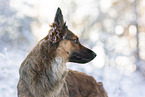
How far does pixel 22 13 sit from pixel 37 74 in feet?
4.29

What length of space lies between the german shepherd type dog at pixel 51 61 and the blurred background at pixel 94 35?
2.43ft

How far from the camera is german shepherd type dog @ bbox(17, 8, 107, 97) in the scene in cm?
142

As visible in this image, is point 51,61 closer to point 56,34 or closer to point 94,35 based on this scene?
point 56,34

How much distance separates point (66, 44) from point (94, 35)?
1656 millimetres

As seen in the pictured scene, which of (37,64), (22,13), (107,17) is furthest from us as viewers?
(107,17)

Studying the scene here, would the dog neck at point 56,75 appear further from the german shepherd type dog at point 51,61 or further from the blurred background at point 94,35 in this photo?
the blurred background at point 94,35

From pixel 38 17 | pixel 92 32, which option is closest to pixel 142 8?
pixel 92 32

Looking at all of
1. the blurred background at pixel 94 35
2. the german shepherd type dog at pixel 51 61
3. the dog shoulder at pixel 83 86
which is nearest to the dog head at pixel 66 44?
the german shepherd type dog at pixel 51 61

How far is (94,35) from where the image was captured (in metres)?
3.12

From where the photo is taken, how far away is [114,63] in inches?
125

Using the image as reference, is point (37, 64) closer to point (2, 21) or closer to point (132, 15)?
point (2, 21)

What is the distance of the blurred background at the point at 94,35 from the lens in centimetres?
229

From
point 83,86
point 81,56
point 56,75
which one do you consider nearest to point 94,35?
point 83,86

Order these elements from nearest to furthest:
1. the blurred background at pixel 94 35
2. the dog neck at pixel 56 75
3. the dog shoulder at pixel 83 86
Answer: the dog neck at pixel 56 75 < the dog shoulder at pixel 83 86 < the blurred background at pixel 94 35
